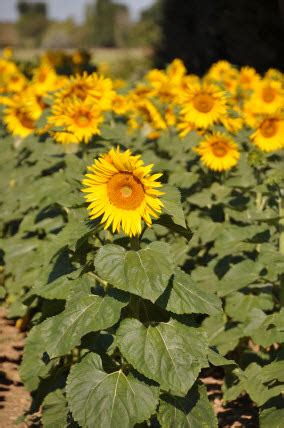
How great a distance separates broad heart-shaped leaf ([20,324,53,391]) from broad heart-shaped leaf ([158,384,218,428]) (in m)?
0.72

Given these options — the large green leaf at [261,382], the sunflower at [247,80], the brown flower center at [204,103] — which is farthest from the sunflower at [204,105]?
the sunflower at [247,80]

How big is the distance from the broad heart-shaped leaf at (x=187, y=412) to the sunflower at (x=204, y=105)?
8.82ft

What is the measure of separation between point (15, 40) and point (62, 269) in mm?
94722

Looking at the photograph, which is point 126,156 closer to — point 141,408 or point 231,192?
A: point 141,408

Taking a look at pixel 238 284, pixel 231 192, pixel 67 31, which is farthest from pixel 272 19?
pixel 67 31

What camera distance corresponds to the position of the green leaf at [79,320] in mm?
2543

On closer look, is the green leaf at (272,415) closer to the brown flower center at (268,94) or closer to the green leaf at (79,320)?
the green leaf at (79,320)

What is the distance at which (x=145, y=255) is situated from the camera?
2584mm

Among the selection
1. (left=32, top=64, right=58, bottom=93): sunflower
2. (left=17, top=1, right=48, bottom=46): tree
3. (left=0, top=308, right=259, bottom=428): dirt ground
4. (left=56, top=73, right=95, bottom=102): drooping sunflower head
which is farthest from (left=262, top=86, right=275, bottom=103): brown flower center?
(left=17, top=1, right=48, bottom=46): tree

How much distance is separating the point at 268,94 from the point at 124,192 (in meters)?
4.05

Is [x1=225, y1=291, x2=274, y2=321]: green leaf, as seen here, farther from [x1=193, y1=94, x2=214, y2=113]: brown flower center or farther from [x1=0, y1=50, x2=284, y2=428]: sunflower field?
[x1=193, y1=94, x2=214, y2=113]: brown flower center

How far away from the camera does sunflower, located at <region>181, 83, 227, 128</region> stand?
4.92 meters

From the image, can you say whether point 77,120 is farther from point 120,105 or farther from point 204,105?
point 120,105

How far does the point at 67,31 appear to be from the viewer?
82.9 m
